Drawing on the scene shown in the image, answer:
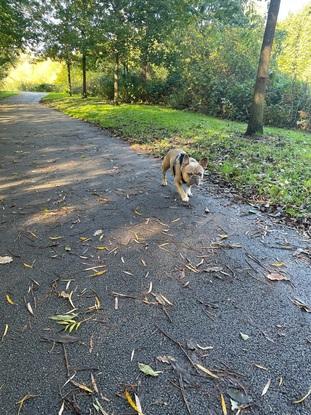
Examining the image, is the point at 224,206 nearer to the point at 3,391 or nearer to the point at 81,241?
the point at 81,241

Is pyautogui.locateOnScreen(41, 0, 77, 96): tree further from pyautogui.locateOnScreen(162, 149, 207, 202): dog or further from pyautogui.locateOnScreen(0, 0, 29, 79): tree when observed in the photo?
pyautogui.locateOnScreen(162, 149, 207, 202): dog

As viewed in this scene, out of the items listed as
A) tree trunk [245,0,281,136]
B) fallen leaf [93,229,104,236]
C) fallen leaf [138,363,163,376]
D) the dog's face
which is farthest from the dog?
tree trunk [245,0,281,136]

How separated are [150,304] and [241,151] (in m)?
6.41

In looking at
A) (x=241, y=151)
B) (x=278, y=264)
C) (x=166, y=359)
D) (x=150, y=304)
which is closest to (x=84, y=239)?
(x=150, y=304)

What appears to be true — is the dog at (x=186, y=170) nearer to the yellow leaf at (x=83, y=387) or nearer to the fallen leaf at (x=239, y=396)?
the fallen leaf at (x=239, y=396)

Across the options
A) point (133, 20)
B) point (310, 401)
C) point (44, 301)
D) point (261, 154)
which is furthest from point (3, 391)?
point (133, 20)

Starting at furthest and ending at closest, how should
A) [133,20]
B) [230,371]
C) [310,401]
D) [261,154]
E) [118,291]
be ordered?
[133,20]
[261,154]
[118,291]
[230,371]
[310,401]

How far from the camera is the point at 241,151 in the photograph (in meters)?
8.17

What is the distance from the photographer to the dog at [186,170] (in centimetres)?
463

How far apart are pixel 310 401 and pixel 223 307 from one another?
A: 3.01 ft

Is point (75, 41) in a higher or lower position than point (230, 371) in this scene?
higher

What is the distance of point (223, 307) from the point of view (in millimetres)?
2680

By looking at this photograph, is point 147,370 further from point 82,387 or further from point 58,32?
point 58,32

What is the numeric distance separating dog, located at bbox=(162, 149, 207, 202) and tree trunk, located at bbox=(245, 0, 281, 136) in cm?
661
